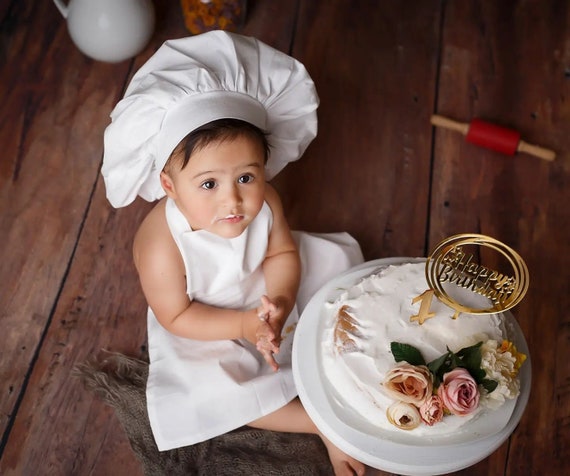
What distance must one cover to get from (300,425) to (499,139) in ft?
2.14

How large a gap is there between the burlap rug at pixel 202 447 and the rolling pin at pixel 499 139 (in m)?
0.63

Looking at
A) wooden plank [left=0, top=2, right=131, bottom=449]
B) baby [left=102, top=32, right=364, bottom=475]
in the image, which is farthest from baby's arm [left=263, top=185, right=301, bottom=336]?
wooden plank [left=0, top=2, right=131, bottom=449]

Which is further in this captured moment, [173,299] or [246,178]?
[173,299]

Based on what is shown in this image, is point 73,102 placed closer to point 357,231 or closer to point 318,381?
point 357,231

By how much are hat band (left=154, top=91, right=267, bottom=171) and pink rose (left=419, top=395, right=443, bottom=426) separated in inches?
15.7

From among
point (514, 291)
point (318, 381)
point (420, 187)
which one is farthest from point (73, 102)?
point (514, 291)

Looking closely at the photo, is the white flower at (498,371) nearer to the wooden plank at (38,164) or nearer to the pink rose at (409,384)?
the pink rose at (409,384)

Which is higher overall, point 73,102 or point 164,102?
point 164,102

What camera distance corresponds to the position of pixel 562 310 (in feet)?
4.00

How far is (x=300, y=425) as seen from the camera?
42.3 inches

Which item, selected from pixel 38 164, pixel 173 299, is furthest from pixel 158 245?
pixel 38 164

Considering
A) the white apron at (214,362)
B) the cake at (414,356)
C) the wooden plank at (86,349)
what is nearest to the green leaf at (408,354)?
the cake at (414,356)

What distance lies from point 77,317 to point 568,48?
110 centimetres

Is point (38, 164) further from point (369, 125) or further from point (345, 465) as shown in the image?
point (345, 465)
